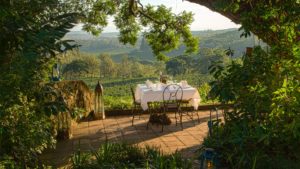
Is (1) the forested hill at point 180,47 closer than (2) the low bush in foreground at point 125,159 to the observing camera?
No

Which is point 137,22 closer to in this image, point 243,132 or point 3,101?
point 243,132

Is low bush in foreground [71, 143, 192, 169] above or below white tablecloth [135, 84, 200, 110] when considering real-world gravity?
below

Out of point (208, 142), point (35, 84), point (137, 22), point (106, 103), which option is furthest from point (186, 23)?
point (35, 84)

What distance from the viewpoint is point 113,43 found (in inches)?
2453

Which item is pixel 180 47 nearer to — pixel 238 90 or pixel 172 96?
pixel 172 96

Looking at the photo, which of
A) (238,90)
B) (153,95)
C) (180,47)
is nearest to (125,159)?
(238,90)

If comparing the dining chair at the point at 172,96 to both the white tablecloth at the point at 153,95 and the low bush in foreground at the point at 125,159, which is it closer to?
the white tablecloth at the point at 153,95

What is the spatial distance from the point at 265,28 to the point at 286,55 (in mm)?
437

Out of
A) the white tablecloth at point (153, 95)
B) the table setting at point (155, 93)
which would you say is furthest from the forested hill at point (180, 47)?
the white tablecloth at point (153, 95)

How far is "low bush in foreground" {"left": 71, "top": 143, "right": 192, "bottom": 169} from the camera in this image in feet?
11.7

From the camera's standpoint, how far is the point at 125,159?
4.05 meters

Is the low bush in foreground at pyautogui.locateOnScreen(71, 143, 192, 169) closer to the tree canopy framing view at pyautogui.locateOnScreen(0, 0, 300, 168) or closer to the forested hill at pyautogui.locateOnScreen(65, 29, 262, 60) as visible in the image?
the tree canopy framing view at pyautogui.locateOnScreen(0, 0, 300, 168)

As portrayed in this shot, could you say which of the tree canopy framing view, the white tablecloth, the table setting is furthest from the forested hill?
the tree canopy framing view

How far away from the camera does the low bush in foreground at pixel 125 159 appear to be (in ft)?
11.7
